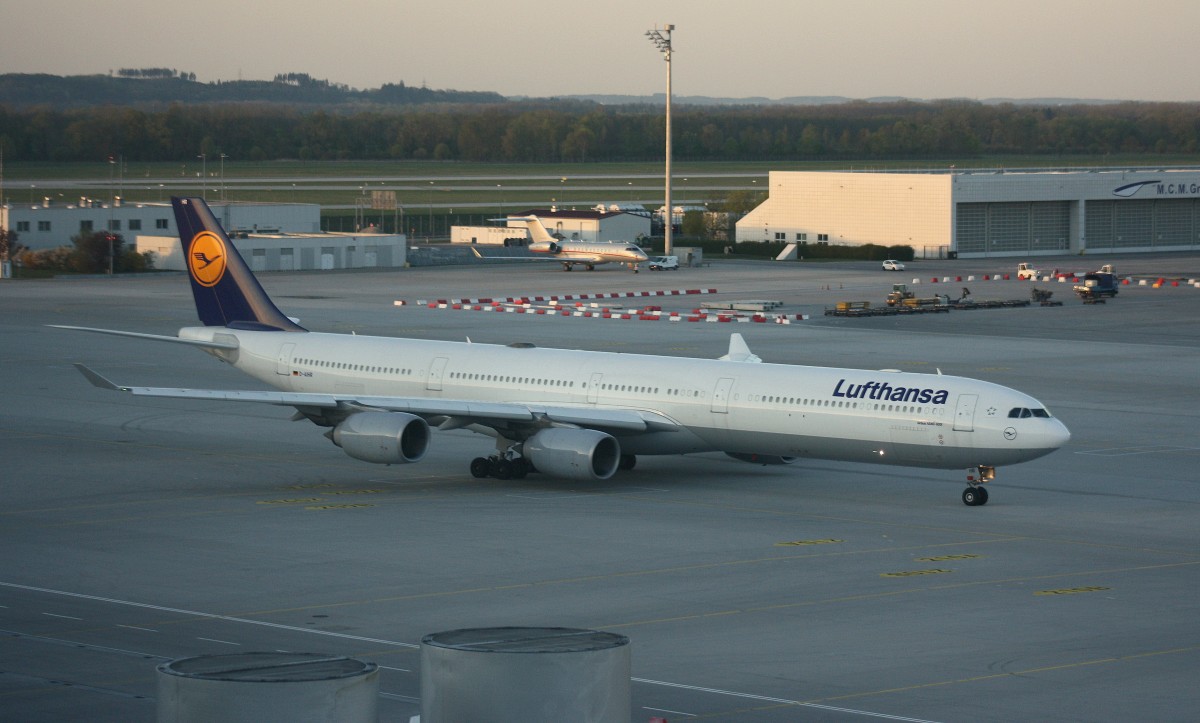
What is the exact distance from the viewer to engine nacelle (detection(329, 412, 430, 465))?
42.5 metres

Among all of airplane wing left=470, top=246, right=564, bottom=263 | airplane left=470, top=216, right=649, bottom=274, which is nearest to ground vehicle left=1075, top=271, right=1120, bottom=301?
airplane left=470, top=216, right=649, bottom=274

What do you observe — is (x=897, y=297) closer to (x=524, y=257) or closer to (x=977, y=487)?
(x=524, y=257)

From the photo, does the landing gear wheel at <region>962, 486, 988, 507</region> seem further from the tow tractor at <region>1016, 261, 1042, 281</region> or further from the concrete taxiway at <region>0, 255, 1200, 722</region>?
the tow tractor at <region>1016, 261, 1042, 281</region>

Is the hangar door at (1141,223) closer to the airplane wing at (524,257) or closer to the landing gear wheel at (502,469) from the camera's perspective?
the airplane wing at (524,257)

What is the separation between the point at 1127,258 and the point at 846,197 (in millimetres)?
25788

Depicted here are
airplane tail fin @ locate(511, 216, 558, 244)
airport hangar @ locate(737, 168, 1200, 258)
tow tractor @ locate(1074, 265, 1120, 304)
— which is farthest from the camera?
airplane tail fin @ locate(511, 216, 558, 244)

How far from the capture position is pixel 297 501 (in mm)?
42125

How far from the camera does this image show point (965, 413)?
4078cm

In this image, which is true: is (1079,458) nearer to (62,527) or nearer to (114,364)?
(62,527)

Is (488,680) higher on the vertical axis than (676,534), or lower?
higher

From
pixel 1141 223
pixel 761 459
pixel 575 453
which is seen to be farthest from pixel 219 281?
pixel 1141 223

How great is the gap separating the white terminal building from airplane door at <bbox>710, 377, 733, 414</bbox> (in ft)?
308

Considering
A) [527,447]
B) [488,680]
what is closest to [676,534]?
[527,447]

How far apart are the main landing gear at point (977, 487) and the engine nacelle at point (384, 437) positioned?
13.9 meters
